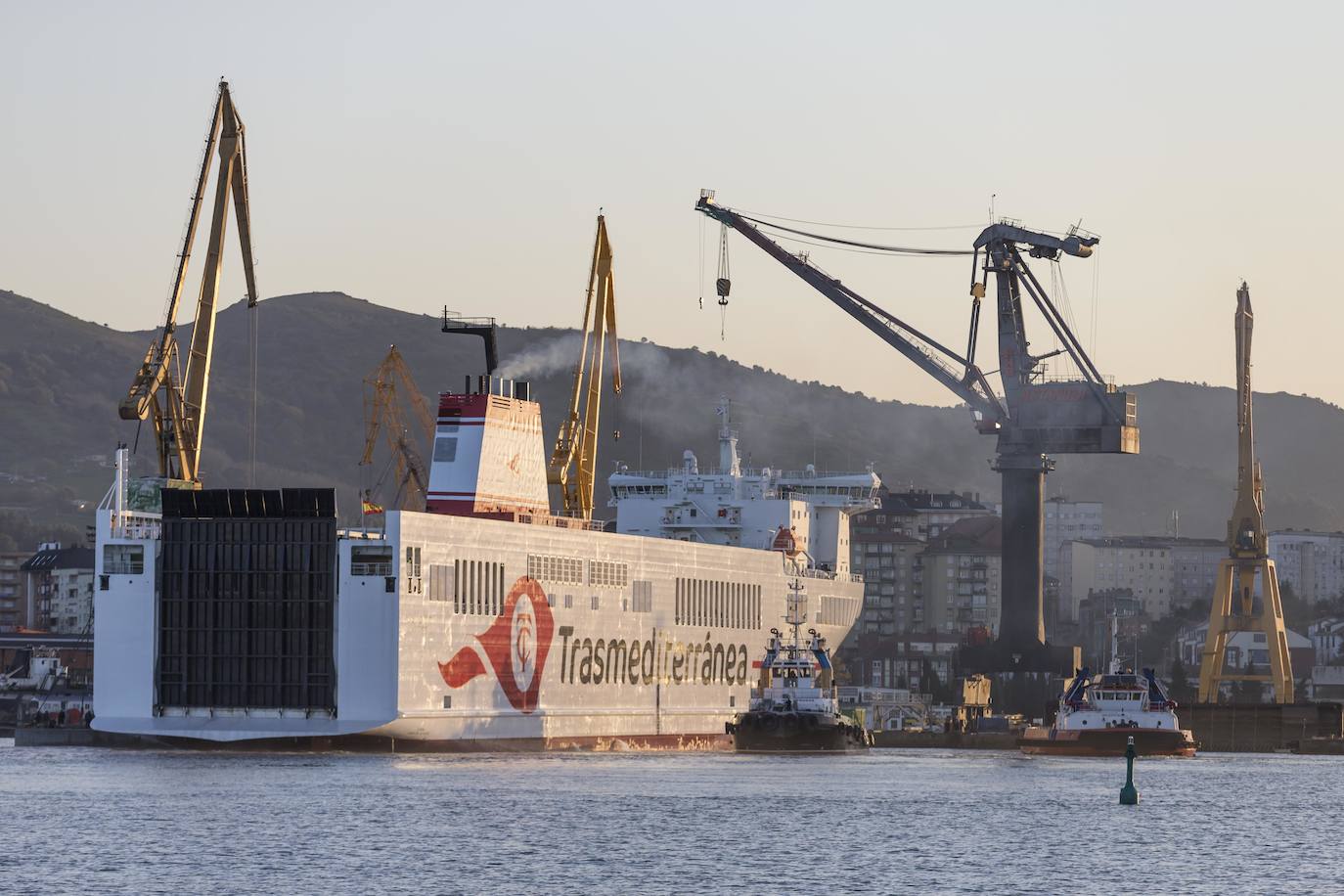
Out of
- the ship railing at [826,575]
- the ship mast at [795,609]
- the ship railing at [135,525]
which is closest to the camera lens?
the ship railing at [135,525]

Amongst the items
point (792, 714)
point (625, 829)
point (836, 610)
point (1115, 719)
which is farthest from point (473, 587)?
point (836, 610)

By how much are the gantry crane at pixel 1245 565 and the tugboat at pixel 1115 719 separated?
32105 millimetres

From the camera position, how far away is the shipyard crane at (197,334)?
328 ft

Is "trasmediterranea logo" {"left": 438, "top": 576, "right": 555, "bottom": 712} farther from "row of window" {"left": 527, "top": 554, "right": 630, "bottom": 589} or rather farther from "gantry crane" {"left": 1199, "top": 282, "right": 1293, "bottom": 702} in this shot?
"gantry crane" {"left": 1199, "top": 282, "right": 1293, "bottom": 702}

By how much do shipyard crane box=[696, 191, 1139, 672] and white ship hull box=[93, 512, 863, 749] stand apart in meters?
19.7

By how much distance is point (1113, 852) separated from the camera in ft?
204

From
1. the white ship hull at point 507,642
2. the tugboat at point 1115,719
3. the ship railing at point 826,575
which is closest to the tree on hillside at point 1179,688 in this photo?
the ship railing at point 826,575

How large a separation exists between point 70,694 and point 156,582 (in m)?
39.9

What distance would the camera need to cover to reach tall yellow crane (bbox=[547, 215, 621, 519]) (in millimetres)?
119250

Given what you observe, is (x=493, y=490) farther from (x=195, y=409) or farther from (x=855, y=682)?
(x=855, y=682)

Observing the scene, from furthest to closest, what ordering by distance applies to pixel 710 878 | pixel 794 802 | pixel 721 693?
pixel 721 693, pixel 794 802, pixel 710 878

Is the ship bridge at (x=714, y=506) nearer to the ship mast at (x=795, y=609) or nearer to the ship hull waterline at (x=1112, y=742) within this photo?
the ship mast at (x=795, y=609)

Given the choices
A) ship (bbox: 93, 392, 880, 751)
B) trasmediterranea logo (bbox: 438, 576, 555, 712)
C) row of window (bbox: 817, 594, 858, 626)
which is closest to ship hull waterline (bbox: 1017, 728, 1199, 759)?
ship (bbox: 93, 392, 880, 751)

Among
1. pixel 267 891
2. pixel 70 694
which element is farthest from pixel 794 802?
pixel 70 694
